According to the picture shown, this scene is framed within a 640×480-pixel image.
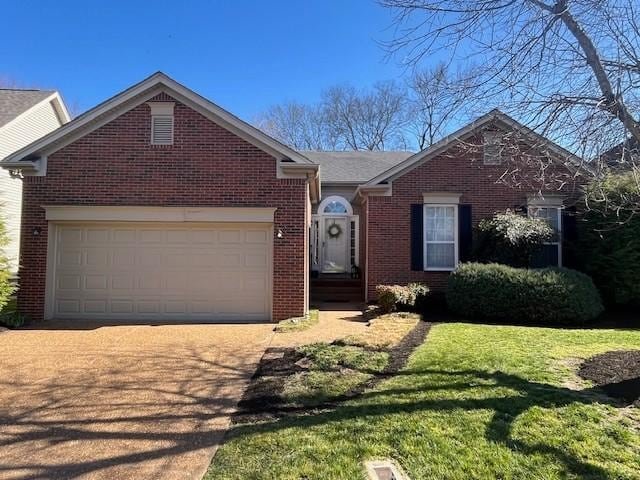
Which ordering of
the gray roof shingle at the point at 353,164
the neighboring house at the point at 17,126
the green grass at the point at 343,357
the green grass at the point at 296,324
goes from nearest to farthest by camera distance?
the green grass at the point at 343,357
the green grass at the point at 296,324
the neighboring house at the point at 17,126
the gray roof shingle at the point at 353,164

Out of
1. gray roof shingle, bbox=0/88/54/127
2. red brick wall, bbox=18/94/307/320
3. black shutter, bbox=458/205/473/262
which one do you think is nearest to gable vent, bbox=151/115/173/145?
red brick wall, bbox=18/94/307/320

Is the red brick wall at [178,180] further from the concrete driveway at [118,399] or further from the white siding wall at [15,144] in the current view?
the white siding wall at [15,144]

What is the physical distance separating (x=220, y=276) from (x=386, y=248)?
5054 mm

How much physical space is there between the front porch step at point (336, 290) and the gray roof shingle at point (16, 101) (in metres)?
12.1

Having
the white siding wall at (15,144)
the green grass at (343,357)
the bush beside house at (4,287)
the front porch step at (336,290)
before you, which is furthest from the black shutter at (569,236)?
the white siding wall at (15,144)

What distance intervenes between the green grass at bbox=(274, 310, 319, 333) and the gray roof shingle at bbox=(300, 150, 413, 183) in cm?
805

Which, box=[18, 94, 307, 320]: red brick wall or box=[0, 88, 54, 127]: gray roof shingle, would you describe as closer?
box=[18, 94, 307, 320]: red brick wall

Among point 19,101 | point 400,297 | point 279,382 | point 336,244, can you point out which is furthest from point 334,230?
point 19,101

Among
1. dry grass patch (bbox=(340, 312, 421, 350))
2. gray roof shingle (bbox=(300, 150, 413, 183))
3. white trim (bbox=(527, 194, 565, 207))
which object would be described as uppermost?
gray roof shingle (bbox=(300, 150, 413, 183))

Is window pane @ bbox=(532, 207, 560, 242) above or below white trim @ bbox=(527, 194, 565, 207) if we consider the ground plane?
below

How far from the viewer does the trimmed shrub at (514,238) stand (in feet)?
38.7

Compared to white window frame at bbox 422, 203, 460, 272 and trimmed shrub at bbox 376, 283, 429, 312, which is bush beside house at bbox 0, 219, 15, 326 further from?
white window frame at bbox 422, 203, 460, 272

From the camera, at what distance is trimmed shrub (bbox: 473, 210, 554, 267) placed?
1179 centimetres

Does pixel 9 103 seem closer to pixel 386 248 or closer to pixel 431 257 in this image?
pixel 386 248
